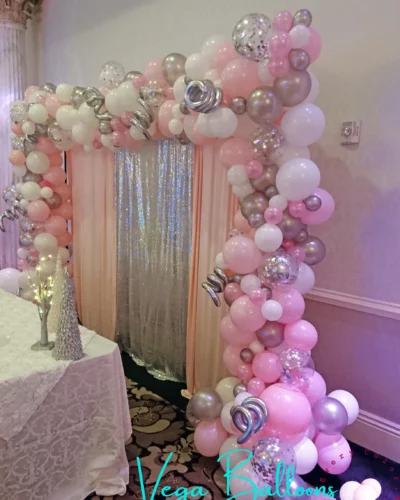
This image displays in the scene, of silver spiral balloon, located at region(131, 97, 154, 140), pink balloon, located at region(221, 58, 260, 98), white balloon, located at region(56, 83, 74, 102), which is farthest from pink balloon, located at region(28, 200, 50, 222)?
pink balloon, located at region(221, 58, 260, 98)

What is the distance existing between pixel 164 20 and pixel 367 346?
267 centimetres

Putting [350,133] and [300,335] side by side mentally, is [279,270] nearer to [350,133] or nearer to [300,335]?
[300,335]

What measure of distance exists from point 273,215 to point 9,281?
7.93ft

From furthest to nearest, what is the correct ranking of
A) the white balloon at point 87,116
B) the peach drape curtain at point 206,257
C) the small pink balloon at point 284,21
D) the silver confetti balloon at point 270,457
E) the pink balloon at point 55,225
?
the pink balloon at point 55,225
the white balloon at point 87,116
the peach drape curtain at point 206,257
the small pink balloon at point 284,21
the silver confetti balloon at point 270,457

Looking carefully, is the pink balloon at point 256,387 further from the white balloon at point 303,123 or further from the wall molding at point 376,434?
the white balloon at point 303,123

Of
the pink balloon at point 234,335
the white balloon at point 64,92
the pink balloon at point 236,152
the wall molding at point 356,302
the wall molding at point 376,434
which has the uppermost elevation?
the white balloon at point 64,92

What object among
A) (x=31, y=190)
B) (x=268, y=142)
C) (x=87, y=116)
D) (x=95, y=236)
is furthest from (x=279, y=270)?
(x=31, y=190)

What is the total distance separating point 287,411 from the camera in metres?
2.02

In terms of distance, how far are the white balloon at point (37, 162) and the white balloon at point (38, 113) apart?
0.29 metres

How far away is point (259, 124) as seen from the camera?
2189 mm

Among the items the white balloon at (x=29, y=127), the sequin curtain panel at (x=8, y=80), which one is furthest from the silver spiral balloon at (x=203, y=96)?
the sequin curtain panel at (x=8, y=80)

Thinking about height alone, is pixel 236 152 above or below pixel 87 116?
below

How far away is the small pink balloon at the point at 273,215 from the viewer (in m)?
2.12

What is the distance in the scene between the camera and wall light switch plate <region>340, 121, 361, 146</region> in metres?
2.45
